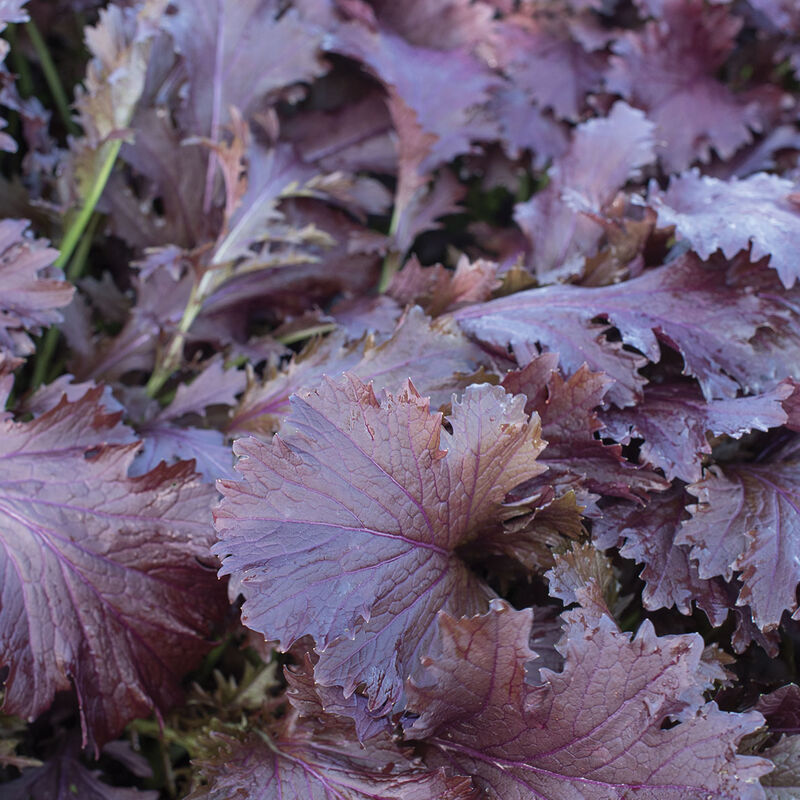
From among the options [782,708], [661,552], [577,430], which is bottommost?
[782,708]

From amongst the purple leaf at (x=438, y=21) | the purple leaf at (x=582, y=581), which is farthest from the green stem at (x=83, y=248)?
the purple leaf at (x=582, y=581)

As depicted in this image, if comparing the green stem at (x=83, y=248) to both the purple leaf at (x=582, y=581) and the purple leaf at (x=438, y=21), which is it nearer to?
the purple leaf at (x=438, y=21)

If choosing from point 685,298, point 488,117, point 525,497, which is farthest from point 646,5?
point 525,497

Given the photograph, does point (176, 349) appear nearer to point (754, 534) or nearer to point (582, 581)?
point (582, 581)

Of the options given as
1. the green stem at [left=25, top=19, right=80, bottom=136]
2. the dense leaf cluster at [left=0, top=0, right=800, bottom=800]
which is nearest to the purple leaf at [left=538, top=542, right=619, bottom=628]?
the dense leaf cluster at [left=0, top=0, right=800, bottom=800]

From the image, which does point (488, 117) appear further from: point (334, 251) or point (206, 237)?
point (206, 237)

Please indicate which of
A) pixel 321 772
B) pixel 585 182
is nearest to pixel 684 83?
pixel 585 182
